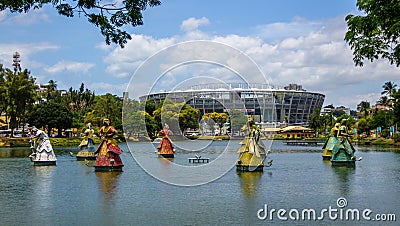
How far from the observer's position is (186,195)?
55.4 feet

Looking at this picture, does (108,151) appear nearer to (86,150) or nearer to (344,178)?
(86,150)

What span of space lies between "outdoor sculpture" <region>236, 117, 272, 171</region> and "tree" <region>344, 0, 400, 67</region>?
10.2 meters

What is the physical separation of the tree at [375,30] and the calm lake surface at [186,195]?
4107mm

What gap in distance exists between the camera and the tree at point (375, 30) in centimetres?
1037

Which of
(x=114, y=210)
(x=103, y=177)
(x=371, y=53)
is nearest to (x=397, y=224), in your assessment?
(x=371, y=53)

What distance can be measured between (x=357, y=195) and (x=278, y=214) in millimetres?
4653

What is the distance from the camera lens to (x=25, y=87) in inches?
2474

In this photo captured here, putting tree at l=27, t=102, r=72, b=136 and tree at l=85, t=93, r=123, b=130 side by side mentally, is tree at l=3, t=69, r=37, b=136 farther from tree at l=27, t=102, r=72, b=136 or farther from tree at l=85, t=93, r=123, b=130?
tree at l=85, t=93, r=123, b=130

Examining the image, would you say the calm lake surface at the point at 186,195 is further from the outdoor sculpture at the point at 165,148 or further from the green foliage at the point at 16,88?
the green foliage at the point at 16,88

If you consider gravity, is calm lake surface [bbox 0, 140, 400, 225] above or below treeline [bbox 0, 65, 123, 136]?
below

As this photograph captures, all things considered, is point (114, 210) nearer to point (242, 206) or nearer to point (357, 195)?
point (242, 206)

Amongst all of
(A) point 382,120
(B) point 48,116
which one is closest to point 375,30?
(B) point 48,116

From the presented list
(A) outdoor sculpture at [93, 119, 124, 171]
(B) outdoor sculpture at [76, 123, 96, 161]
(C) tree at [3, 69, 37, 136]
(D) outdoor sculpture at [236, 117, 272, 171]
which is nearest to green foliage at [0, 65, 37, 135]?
(C) tree at [3, 69, 37, 136]

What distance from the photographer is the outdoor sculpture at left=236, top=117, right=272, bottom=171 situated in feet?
74.2
